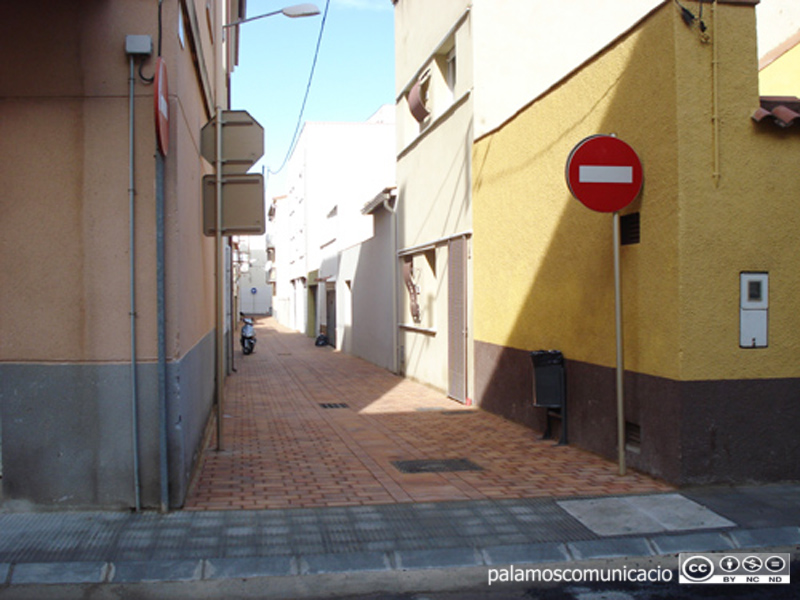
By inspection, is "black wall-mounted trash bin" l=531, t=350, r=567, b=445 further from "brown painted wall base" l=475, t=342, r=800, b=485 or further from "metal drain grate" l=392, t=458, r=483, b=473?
"brown painted wall base" l=475, t=342, r=800, b=485

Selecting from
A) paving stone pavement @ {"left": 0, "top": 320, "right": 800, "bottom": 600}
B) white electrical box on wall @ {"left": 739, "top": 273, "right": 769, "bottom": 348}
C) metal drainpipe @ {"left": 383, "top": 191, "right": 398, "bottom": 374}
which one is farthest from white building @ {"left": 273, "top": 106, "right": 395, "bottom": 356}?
white electrical box on wall @ {"left": 739, "top": 273, "right": 769, "bottom": 348}

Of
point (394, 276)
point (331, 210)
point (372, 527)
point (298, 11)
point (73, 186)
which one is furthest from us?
point (331, 210)

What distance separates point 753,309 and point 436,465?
3.19 meters

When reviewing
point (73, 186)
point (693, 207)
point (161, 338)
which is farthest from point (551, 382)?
point (73, 186)

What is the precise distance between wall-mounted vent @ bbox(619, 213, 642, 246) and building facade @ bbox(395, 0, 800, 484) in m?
0.04

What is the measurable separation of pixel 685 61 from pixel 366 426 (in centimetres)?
587

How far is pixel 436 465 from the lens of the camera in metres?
7.56

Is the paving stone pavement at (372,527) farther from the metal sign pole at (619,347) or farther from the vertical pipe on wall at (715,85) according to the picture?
the vertical pipe on wall at (715,85)

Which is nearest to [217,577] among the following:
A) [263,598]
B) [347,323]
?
[263,598]

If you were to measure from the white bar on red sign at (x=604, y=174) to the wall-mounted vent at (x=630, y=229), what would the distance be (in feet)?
1.46

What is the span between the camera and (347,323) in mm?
24547

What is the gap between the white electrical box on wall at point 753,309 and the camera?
6316 mm

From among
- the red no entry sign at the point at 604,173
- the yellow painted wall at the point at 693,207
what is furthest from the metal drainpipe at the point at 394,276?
the red no entry sign at the point at 604,173

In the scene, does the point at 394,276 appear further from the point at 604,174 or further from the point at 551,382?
the point at 604,174
